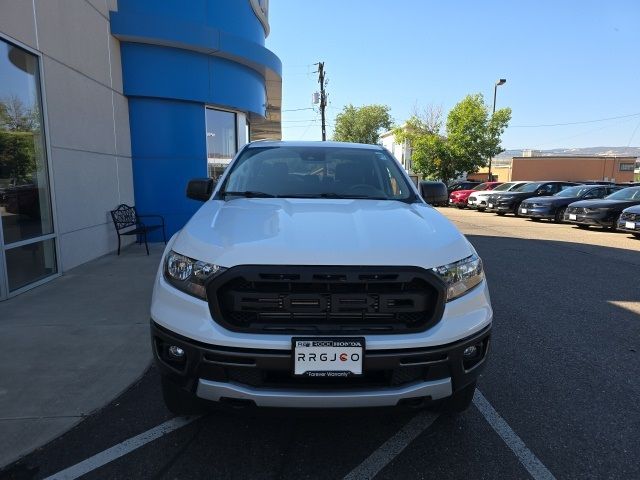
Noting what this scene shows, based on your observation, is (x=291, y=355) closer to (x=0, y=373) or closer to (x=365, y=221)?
(x=365, y=221)

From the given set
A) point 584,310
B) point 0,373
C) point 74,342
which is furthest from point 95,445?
point 584,310

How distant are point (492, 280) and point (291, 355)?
554cm

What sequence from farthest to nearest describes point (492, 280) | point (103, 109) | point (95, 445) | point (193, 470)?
point (103, 109) < point (492, 280) < point (95, 445) < point (193, 470)

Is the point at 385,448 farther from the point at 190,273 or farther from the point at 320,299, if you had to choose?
the point at 190,273

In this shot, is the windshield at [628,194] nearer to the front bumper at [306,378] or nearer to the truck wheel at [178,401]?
the front bumper at [306,378]

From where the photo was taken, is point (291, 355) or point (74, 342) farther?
point (74, 342)

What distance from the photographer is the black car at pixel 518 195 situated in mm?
20453

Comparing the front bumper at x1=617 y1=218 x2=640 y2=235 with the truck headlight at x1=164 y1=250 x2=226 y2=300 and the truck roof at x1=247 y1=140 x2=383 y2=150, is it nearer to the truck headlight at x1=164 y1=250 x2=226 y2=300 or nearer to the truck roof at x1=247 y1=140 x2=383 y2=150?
the truck roof at x1=247 y1=140 x2=383 y2=150

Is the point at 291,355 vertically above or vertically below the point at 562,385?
above

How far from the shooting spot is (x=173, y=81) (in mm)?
9875

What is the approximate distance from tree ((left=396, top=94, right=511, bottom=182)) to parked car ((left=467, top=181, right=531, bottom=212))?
8.70 metres

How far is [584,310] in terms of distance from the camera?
5473mm

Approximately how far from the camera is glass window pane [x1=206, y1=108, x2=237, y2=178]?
1123 centimetres

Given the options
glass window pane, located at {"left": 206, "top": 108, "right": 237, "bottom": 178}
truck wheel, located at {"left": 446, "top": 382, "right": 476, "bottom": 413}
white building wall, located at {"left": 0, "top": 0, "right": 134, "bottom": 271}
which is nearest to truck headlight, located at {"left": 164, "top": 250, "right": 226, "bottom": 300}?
truck wheel, located at {"left": 446, "top": 382, "right": 476, "bottom": 413}
